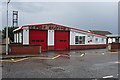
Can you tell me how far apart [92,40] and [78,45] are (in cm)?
386

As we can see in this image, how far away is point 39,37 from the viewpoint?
105 feet

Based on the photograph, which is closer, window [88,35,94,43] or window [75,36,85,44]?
window [75,36,85,44]

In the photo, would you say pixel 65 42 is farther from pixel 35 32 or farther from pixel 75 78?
pixel 75 78

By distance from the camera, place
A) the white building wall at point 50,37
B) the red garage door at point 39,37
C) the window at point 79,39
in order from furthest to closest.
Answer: the window at point 79,39, the white building wall at point 50,37, the red garage door at point 39,37

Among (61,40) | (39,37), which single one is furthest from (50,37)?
(61,40)

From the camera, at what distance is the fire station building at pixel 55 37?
31.3 m

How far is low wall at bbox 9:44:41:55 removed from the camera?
78.7ft

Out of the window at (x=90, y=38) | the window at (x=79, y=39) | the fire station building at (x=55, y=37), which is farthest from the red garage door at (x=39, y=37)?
the window at (x=90, y=38)

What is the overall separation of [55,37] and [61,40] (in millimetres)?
1246

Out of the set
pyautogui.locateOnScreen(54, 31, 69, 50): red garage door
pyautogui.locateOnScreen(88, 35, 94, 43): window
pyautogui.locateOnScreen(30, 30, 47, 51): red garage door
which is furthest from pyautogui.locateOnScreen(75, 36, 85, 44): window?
pyautogui.locateOnScreen(30, 30, 47, 51): red garage door

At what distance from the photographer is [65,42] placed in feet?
114

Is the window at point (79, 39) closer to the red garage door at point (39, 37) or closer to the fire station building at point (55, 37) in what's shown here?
the fire station building at point (55, 37)

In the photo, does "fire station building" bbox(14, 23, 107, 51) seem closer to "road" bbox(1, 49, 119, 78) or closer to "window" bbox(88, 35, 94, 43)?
"window" bbox(88, 35, 94, 43)

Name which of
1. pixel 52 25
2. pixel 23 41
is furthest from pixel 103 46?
pixel 23 41
